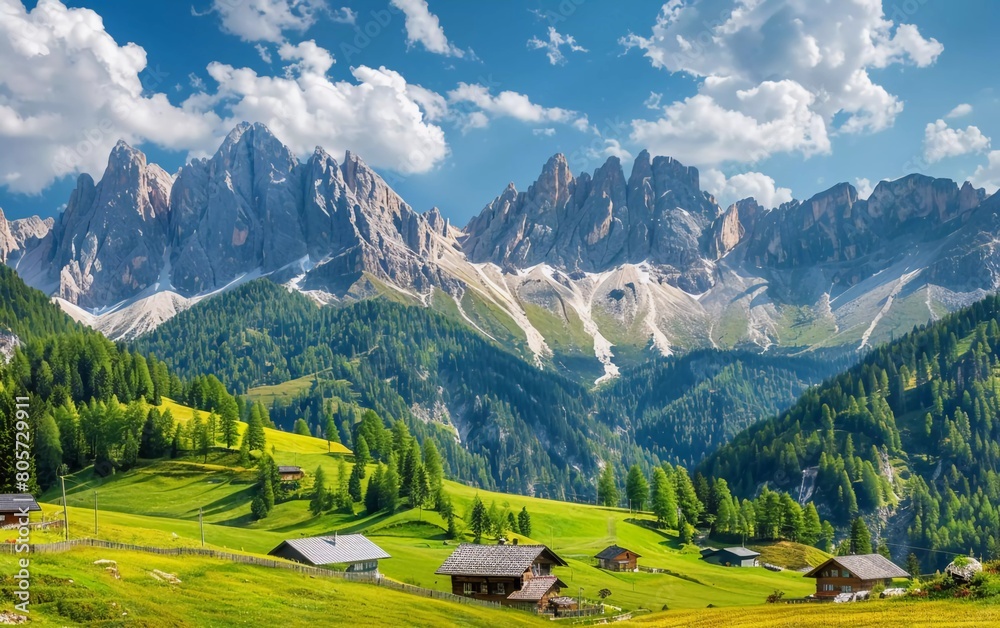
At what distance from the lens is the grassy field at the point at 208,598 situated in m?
59.8

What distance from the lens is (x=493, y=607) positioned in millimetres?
88375

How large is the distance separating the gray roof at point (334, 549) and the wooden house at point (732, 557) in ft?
255

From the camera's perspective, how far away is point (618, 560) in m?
137

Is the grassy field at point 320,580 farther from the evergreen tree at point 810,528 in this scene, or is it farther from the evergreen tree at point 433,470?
the evergreen tree at point 810,528

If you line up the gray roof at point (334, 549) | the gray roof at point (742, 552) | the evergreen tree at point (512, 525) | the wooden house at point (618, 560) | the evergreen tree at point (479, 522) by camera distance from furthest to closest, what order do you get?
1. the gray roof at point (742, 552)
2. the evergreen tree at point (512, 525)
3. the evergreen tree at point (479, 522)
4. the wooden house at point (618, 560)
5. the gray roof at point (334, 549)

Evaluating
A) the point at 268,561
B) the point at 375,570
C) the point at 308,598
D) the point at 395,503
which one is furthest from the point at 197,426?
the point at 308,598

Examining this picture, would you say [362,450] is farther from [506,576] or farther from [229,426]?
[506,576]

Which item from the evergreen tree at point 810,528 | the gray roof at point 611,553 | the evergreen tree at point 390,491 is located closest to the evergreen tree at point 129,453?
the evergreen tree at point 390,491

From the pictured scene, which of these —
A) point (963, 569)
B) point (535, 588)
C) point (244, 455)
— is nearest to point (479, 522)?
point (535, 588)

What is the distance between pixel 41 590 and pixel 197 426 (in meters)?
126

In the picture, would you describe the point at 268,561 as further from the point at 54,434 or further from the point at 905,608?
the point at 54,434

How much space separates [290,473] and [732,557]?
83.1m

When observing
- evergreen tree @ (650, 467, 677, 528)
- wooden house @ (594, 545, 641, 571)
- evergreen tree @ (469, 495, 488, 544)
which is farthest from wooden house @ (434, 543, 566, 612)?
evergreen tree @ (650, 467, 677, 528)

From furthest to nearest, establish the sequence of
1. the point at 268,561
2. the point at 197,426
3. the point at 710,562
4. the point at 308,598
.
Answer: the point at 197,426 → the point at 710,562 → the point at 268,561 → the point at 308,598
